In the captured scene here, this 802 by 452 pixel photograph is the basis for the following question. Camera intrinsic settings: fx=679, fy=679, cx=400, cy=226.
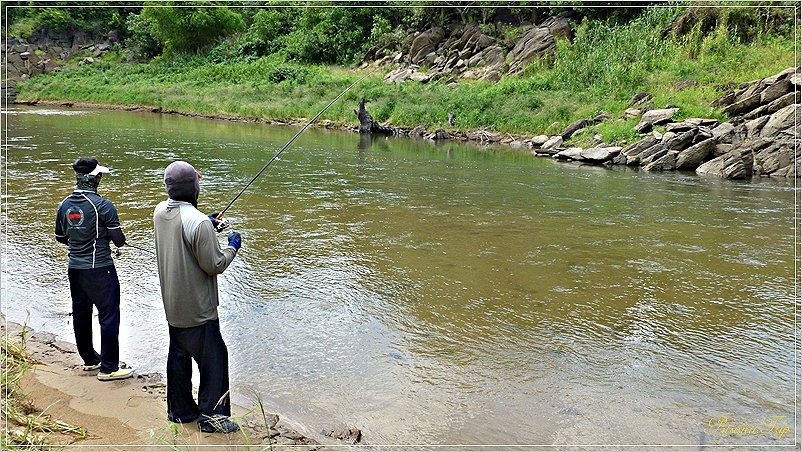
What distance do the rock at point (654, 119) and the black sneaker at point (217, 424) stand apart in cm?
1841

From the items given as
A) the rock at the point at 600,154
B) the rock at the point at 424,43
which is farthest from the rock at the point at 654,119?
the rock at the point at 424,43

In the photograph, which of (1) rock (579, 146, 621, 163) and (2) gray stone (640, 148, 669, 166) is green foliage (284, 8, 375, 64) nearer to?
(1) rock (579, 146, 621, 163)

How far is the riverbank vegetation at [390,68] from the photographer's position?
24.1m

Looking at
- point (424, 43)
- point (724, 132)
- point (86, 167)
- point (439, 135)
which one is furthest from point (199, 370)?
point (424, 43)

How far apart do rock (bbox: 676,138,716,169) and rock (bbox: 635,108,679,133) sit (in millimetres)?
2299

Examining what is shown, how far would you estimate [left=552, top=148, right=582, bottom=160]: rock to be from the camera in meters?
19.6

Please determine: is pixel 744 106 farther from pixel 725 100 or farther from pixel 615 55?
pixel 615 55

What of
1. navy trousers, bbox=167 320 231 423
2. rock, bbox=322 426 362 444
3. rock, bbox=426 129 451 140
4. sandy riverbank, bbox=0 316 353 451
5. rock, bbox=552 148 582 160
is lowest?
rock, bbox=322 426 362 444

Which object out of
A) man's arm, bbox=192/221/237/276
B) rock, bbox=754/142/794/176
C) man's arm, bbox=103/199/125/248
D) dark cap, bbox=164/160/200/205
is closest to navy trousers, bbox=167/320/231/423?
man's arm, bbox=192/221/237/276

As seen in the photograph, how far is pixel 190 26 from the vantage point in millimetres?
49219

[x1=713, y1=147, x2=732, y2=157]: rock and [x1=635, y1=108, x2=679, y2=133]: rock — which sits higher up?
[x1=635, y1=108, x2=679, y2=133]: rock

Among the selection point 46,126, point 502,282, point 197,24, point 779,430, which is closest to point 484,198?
point 502,282

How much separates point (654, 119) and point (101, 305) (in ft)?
61.0

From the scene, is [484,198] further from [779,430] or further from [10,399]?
[10,399]
